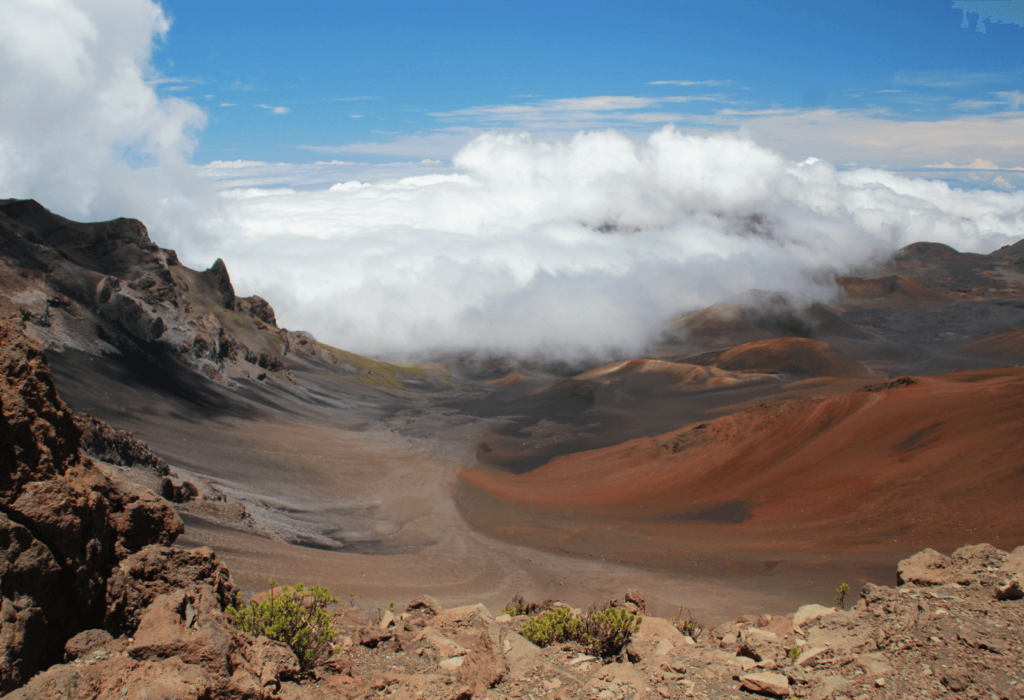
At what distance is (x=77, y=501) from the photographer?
558cm

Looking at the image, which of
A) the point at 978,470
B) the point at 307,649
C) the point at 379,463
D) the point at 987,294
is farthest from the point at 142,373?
the point at 987,294

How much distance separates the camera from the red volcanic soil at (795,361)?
8481 cm

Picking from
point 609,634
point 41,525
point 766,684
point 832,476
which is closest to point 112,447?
point 41,525

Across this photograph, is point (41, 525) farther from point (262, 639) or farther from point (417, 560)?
point (417, 560)

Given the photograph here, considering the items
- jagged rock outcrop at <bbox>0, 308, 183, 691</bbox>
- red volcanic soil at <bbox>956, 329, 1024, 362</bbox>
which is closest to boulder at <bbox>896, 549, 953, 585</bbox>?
jagged rock outcrop at <bbox>0, 308, 183, 691</bbox>

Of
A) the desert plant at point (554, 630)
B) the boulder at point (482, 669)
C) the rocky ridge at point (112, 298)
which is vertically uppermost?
the rocky ridge at point (112, 298)

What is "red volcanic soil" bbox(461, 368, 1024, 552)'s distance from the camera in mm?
20484

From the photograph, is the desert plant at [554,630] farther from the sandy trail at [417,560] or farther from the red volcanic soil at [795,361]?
the red volcanic soil at [795,361]

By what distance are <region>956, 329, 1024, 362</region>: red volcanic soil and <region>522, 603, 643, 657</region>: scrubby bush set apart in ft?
387

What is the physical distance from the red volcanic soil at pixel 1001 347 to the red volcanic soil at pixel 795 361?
103 ft

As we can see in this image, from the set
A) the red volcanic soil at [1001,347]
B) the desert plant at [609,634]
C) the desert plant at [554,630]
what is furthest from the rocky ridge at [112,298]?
the red volcanic soil at [1001,347]

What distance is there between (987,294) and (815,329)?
81103 mm

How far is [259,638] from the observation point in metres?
6.71

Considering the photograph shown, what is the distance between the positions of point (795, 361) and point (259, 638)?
89.8 metres
